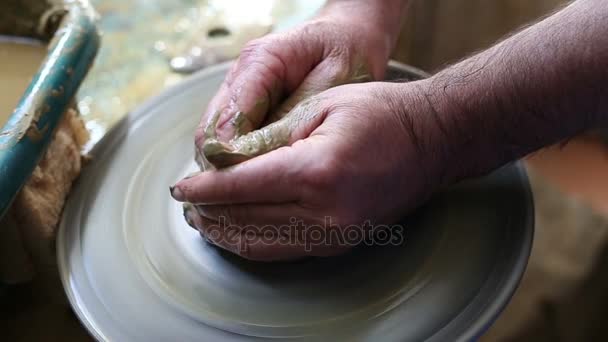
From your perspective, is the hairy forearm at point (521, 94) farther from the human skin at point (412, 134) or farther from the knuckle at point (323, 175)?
the knuckle at point (323, 175)

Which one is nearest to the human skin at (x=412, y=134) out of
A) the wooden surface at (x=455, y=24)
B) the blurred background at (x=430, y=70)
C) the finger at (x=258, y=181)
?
the finger at (x=258, y=181)

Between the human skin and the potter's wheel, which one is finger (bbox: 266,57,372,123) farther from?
the potter's wheel

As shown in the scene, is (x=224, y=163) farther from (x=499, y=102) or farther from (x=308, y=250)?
(x=499, y=102)

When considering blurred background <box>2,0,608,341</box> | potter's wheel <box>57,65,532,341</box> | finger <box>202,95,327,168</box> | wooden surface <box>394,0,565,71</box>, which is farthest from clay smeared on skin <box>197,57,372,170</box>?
wooden surface <box>394,0,565,71</box>

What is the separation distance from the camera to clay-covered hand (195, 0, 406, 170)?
3.04 feet

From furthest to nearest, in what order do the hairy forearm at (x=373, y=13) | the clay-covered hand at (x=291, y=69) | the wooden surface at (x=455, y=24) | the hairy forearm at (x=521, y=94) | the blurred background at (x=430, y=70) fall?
the wooden surface at (x=455, y=24)
the blurred background at (x=430, y=70)
the hairy forearm at (x=373, y=13)
the clay-covered hand at (x=291, y=69)
the hairy forearm at (x=521, y=94)

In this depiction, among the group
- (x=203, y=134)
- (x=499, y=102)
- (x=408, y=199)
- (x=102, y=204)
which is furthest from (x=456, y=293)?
(x=102, y=204)

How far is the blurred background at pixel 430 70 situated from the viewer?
1.34m

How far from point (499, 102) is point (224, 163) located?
403 mm

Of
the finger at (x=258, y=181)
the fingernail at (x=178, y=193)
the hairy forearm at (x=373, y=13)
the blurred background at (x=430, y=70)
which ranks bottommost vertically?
the blurred background at (x=430, y=70)

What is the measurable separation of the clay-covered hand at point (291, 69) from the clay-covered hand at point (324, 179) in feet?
0.20

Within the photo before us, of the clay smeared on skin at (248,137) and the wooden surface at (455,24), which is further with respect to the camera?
the wooden surface at (455,24)

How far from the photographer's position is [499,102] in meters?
0.86

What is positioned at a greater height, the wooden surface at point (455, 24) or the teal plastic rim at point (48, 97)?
the teal plastic rim at point (48, 97)
